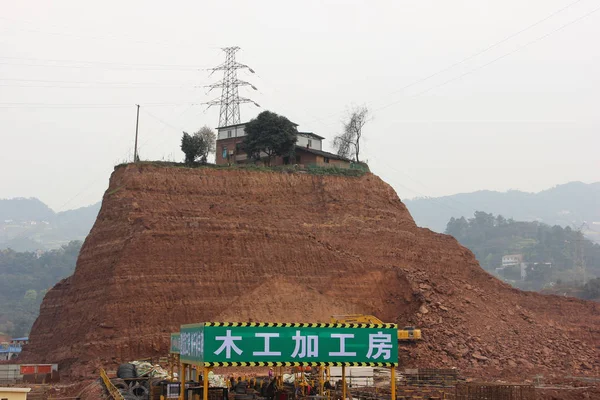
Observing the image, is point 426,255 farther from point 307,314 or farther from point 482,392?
point 482,392

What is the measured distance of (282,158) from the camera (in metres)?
72.9

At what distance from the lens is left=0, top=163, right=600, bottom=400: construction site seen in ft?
180

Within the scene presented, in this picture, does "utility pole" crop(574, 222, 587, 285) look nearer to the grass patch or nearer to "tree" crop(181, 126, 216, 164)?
the grass patch

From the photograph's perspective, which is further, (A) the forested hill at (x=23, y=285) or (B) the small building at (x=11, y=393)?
(A) the forested hill at (x=23, y=285)

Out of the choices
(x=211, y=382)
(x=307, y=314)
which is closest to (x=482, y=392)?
(x=211, y=382)

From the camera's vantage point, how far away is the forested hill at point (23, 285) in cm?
15525

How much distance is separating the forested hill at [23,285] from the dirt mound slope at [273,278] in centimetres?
9685

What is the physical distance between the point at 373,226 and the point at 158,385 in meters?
31.8

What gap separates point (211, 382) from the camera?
131ft

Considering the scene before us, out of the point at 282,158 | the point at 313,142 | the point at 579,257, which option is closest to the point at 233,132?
the point at 282,158

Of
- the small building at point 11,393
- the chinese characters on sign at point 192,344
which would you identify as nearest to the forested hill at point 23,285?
the small building at point 11,393

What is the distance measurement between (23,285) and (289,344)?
170679mm

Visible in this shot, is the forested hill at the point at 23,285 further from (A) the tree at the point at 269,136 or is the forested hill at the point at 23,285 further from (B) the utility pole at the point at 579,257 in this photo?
(B) the utility pole at the point at 579,257

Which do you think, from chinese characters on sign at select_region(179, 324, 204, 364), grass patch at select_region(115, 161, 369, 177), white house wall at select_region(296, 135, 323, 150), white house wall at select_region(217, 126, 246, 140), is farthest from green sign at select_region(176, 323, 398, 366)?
white house wall at select_region(217, 126, 246, 140)
